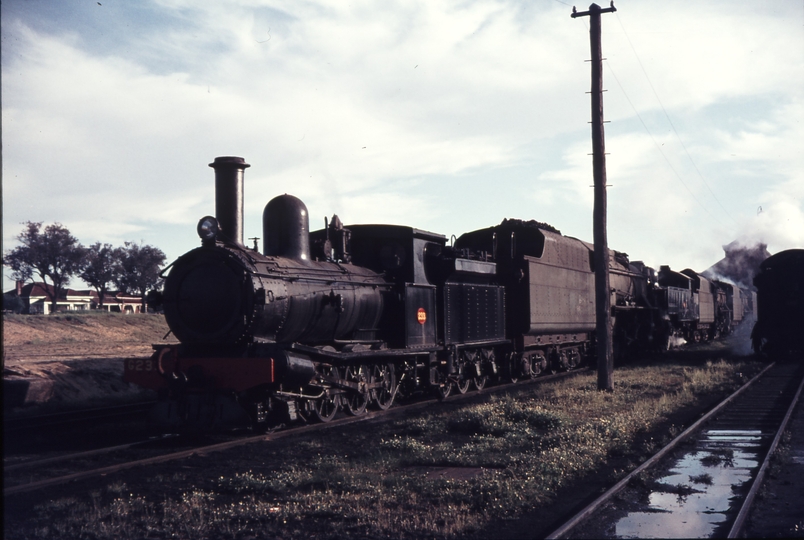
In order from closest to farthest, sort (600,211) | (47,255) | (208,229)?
(208,229) < (600,211) < (47,255)

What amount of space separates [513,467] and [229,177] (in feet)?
19.3

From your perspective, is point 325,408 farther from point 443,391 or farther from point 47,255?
point 47,255

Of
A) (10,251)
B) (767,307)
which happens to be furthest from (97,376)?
(10,251)

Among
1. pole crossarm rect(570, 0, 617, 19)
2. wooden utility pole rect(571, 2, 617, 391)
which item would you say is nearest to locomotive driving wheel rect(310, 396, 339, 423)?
wooden utility pole rect(571, 2, 617, 391)

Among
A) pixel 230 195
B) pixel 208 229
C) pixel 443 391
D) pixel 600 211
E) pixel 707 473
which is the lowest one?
pixel 707 473

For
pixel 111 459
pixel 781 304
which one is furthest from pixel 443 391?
pixel 781 304

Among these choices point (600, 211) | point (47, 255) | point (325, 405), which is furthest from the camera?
point (47, 255)

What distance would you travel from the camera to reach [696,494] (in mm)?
7023

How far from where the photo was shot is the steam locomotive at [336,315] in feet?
31.9

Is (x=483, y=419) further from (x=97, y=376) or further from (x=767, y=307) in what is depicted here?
(x=767, y=307)

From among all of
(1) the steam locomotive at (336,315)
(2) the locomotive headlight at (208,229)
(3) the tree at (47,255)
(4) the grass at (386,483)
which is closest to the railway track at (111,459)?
(1) the steam locomotive at (336,315)

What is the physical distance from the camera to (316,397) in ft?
35.3

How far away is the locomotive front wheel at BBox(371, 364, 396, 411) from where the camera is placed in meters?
12.6

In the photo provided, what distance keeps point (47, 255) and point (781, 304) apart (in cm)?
5181
